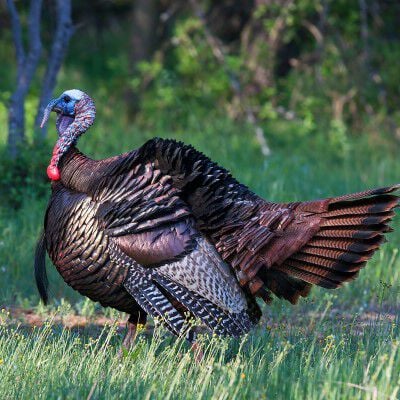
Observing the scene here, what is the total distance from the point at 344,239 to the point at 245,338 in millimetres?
755

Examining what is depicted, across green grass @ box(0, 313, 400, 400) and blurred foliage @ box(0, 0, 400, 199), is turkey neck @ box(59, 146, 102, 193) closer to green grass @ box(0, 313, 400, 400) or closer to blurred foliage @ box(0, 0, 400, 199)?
green grass @ box(0, 313, 400, 400)

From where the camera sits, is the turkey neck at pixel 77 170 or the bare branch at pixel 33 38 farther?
the bare branch at pixel 33 38

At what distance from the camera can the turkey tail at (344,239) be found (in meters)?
4.75

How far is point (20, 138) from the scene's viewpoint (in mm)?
8914

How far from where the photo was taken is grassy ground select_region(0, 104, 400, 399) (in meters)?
4.12

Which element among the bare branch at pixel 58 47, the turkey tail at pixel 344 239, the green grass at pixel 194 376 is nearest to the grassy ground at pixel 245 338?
the green grass at pixel 194 376

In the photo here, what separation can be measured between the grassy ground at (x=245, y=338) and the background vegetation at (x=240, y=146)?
0.02 m

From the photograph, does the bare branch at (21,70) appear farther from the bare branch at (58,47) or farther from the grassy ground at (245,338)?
the grassy ground at (245,338)

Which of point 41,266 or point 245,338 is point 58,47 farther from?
point 245,338

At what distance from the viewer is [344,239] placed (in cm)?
486

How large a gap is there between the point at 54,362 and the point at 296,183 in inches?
191

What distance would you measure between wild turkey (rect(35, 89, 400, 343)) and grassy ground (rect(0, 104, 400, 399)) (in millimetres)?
233

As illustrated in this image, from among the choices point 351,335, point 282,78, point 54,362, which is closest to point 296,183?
point 351,335

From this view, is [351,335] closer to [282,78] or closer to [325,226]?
[325,226]
